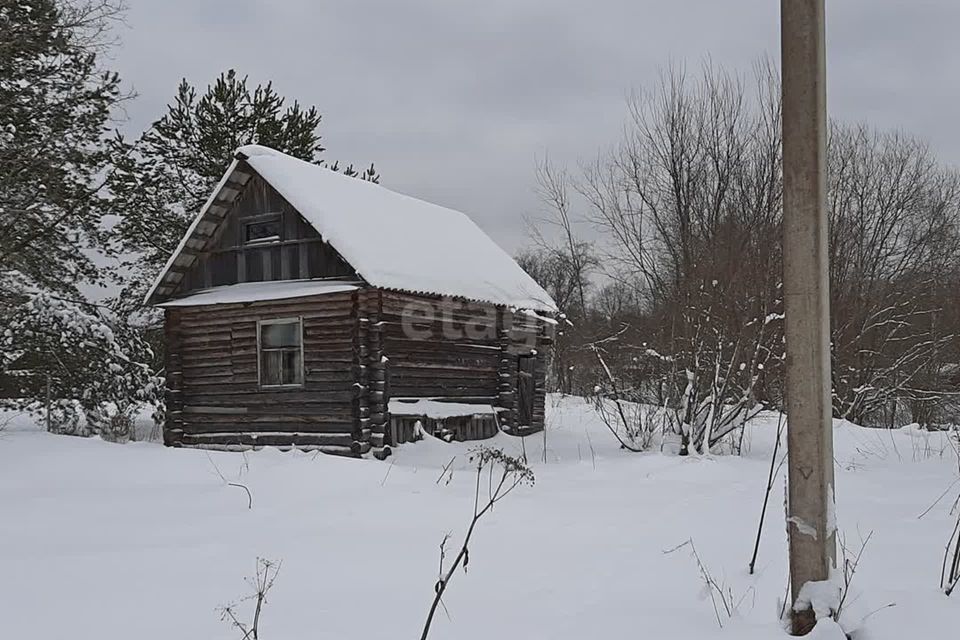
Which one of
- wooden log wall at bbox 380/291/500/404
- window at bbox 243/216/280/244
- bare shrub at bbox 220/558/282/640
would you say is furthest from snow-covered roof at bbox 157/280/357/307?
bare shrub at bbox 220/558/282/640

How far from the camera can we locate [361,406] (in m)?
13.0

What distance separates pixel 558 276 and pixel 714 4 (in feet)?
144

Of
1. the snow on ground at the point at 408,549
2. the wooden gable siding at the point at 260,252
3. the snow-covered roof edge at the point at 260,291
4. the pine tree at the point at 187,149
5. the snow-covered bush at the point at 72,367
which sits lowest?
the snow on ground at the point at 408,549

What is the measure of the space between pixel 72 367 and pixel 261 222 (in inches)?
274

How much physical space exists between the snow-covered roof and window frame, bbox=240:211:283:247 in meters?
0.72

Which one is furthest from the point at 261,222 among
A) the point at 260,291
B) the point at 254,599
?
the point at 254,599

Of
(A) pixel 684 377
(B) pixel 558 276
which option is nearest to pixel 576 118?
(A) pixel 684 377

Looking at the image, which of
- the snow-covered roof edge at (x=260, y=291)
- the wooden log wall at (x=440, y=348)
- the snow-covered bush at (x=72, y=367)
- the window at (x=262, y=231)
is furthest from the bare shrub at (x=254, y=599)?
the snow-covered bush at (x=72, y=367)

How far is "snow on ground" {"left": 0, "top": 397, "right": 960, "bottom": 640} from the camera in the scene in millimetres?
4160

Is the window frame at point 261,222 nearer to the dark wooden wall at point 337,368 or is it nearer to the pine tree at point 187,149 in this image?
the dark wooden wall at point 337,368

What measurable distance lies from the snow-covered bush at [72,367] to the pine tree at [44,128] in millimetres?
870

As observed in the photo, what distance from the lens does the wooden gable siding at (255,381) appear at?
13273mm

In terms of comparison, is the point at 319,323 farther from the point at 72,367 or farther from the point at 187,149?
the point at 187,149

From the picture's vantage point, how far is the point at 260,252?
14.6 metres
